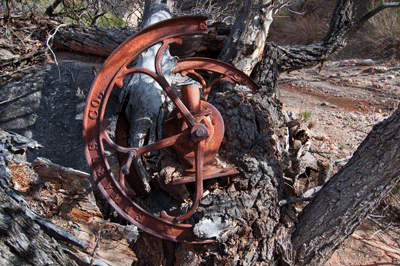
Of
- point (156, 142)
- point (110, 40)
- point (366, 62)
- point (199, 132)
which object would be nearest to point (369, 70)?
point (366, 62)

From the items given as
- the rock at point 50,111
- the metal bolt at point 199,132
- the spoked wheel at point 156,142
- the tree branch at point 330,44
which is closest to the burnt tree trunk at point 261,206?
the spoked wheel at point 156,142

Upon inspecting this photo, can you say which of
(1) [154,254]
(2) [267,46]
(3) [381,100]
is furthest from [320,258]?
(3) [381,100]

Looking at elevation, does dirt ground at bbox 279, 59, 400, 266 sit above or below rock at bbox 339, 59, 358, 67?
below

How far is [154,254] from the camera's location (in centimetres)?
205

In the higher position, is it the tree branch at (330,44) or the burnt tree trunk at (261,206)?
the tree branch at (330,44)

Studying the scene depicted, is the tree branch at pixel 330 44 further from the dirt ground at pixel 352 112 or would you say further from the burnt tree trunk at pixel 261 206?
Result: the burnt tree trunk at pixel 261 206

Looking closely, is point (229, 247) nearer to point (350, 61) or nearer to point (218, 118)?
point (218, 118)

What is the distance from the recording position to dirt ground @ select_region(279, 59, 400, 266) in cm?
248

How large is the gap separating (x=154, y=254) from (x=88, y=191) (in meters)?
0.65

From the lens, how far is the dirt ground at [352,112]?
2477mm

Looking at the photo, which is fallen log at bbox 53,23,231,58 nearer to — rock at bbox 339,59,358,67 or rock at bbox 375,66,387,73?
rock at bbox 375,66,387,73

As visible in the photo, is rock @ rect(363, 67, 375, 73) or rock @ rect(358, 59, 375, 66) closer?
rock @ rect(363, 67, 375, 73)

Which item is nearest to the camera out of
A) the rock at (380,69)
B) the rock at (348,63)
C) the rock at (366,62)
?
the rock at (380,69)

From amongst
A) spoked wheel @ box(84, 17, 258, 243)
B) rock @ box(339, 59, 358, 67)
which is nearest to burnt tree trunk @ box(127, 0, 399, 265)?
spoked wheel @ box(84, 17, 258, 243)
